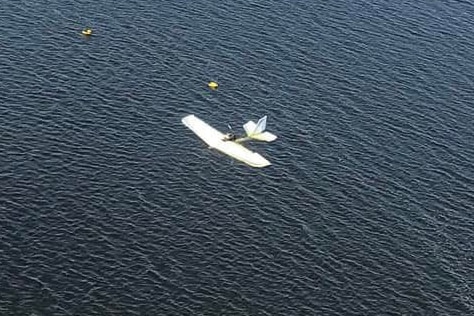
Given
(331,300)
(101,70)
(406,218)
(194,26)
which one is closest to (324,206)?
(406,218)

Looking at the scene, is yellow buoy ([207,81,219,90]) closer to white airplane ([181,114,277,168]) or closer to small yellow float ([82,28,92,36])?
white airplane ([181,114,277,168])

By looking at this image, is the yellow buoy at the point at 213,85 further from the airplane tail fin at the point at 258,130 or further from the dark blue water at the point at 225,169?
the airplane tail fin at the point at 258,130

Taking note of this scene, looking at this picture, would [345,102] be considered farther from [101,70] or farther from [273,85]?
[101,70]

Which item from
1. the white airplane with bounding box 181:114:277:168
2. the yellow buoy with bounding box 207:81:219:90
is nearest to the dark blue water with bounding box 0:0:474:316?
the white airplane with bounding box 181:114:277:168

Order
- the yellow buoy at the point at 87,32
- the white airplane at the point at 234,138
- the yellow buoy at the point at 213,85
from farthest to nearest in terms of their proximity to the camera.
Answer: the yellow buoy at the point at 87,32
the yellow buoy at the point at 213,85
the white airplane at the point at 234,138

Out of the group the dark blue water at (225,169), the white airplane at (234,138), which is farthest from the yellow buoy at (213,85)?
the white airplane at (234,138)

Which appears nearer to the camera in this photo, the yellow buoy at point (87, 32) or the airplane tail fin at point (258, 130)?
the airplane tail fin at point (258, 130)

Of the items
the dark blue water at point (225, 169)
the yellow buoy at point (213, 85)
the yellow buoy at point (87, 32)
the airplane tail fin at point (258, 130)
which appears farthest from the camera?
the yellow buoy at point (87, 32)
